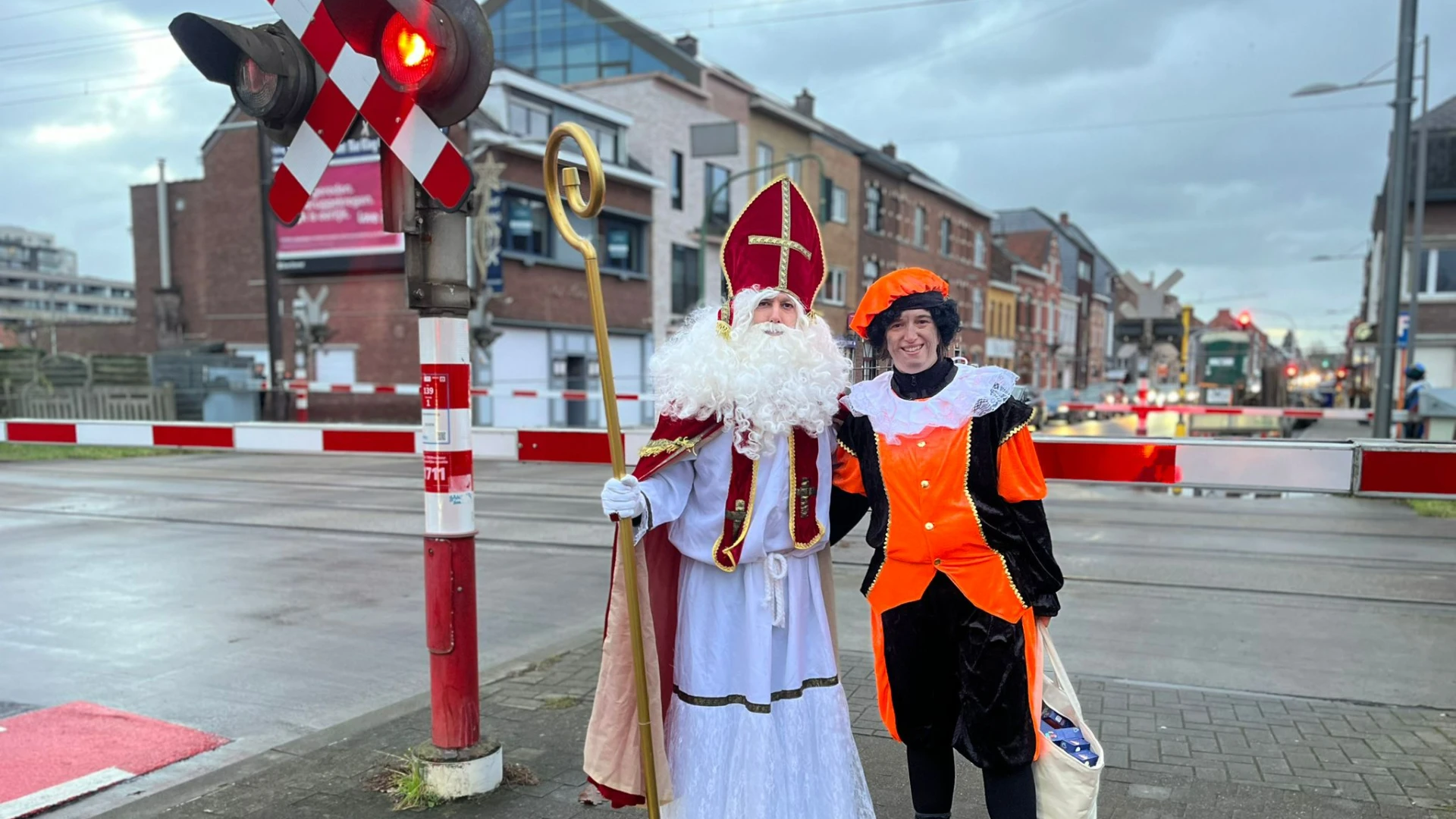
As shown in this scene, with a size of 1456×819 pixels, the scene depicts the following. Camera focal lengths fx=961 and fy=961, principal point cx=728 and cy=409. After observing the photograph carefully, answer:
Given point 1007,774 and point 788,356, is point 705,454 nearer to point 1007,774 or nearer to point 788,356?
point 788,356

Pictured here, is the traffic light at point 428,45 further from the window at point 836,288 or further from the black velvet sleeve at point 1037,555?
the window at point 836,288

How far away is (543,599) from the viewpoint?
633 cm

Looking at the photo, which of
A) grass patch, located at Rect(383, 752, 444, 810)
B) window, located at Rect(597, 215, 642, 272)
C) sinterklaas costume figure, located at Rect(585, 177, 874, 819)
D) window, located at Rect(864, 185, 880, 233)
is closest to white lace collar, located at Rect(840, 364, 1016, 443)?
sinterklaas costume figure, located at Rect(585, 177, 874, 819)

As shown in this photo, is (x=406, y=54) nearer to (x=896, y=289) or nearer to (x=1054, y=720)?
(x=896, y=289)

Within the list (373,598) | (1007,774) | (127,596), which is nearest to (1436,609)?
(1007,774)

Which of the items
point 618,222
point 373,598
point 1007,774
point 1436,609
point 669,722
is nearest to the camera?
point 1007,774

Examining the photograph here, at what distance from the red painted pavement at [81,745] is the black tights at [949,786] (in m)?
2.85

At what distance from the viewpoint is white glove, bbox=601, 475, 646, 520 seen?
2.38 metres

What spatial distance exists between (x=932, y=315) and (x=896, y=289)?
0.12 metres

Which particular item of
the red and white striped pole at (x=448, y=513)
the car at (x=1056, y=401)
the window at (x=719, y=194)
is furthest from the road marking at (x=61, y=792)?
the window at (x=719, y=194)

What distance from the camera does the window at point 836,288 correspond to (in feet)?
114

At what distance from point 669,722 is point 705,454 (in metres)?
0.76

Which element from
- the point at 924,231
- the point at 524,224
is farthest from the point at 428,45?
the point at 924,231

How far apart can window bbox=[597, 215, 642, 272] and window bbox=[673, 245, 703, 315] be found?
1688mm
